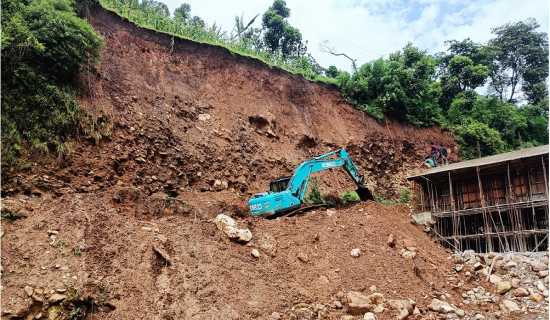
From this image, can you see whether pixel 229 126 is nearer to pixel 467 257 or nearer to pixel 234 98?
pixel 234 98

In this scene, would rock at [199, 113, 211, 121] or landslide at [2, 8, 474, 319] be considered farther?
rock at [199, 113, 211, 121]

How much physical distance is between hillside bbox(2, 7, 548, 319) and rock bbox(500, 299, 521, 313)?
26 cm

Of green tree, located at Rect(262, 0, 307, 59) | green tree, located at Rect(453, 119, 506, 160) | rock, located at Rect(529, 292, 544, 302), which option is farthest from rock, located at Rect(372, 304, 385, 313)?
green tree, located at Rect(262, 0, 307, 59)

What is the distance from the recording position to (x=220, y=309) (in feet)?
25.2

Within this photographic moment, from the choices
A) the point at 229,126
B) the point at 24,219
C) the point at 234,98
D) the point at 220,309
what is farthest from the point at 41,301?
the point at 234,98

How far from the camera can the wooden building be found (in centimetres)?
1299

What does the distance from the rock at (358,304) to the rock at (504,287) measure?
385cm

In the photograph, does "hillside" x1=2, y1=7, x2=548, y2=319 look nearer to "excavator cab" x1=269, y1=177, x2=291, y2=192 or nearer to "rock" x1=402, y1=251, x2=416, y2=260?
"rock" x1=402, y1=251, x2=416, y2=260

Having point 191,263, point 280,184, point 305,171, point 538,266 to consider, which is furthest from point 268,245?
point 538,266

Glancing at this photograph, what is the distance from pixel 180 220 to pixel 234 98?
28.8 ft

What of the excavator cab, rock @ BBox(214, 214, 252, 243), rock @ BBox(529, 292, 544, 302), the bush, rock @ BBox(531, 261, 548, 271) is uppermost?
the excavator cab

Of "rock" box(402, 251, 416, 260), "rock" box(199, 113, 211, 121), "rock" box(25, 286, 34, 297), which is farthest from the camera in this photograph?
"rock" box(199, 113, 211, 121)

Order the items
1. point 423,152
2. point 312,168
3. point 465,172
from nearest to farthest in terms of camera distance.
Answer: point 312,168 → point 465,172 → point 423,152


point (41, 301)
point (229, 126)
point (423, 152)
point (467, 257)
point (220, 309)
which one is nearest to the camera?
point (41, 301)
